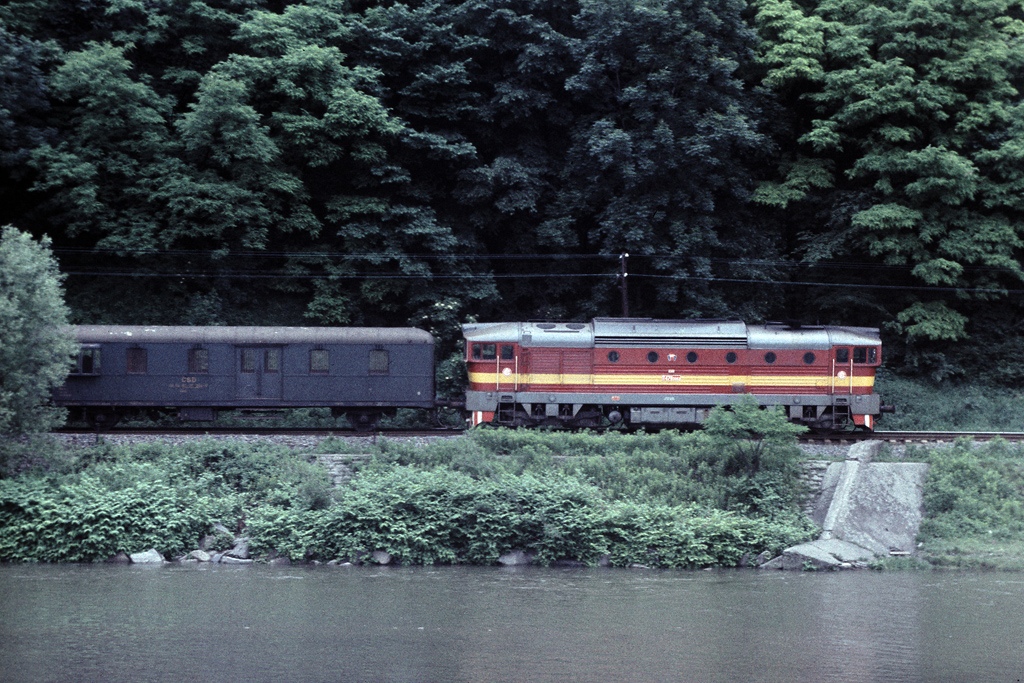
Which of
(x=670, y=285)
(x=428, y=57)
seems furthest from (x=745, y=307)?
(x=428, y=57)

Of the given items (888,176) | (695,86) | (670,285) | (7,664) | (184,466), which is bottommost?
(7,664)

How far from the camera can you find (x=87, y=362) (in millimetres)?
33188

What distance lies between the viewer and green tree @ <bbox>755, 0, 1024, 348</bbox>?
41.0 metres

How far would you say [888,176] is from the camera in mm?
41969

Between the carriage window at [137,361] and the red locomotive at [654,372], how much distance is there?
32.9ft

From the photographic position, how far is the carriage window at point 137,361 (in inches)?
1321

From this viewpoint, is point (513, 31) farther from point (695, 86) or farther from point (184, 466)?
point (184, 466)

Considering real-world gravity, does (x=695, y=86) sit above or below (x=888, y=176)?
above

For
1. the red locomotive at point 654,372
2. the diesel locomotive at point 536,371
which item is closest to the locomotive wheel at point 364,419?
the diesel locomotive at point 536,371

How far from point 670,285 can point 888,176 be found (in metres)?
9.50

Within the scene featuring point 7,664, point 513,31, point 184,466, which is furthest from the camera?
point 513,31

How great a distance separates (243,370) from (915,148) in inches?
1065

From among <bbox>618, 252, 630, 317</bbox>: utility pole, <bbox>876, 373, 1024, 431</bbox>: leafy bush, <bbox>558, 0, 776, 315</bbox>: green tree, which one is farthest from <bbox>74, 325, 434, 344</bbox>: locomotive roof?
<bbox>876, 373, 1024, 431</bbox>: leafy bush

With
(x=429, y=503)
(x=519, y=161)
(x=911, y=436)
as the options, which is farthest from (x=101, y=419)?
(x=911, y=436)
